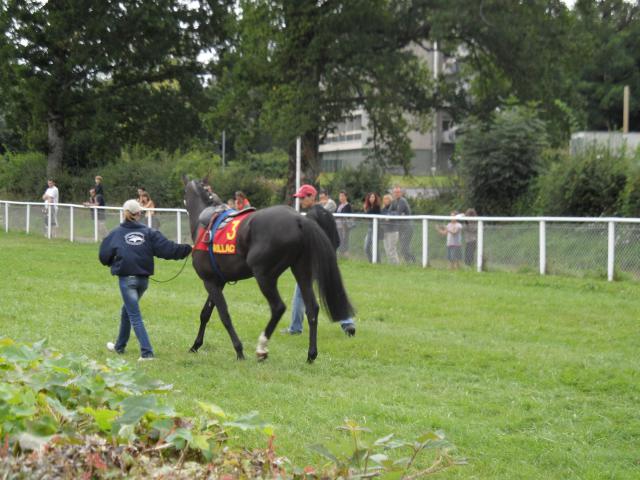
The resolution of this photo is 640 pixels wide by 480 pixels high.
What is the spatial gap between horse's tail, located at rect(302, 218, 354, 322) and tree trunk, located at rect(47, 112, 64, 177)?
3043cm

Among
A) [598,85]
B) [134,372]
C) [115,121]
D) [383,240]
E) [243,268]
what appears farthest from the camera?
[598,85]

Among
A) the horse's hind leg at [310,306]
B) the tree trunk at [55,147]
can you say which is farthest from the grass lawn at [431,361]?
the tree trunk at [55,147]

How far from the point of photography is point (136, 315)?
961 cm

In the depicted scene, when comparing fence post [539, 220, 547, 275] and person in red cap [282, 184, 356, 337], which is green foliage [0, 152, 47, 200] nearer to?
fence post [539, 220, 547, 275]

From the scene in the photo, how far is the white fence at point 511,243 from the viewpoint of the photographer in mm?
15977

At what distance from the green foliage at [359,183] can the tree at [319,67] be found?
1.81m

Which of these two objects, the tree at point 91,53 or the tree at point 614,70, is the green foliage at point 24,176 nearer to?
the tree at point 91,53

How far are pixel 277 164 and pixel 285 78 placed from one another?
31.4 metres

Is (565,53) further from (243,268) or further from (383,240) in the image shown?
(243,268)

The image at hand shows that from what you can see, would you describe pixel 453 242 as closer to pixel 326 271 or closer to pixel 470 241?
pixel 470 241

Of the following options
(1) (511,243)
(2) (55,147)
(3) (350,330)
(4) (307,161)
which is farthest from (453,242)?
(2) (55,147)

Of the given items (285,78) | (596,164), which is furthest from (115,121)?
(596,164)

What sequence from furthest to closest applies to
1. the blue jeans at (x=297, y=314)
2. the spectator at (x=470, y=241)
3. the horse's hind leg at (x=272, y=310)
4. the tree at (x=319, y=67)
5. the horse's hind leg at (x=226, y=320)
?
the tree at (x=319, y=67) → the spectator at (x=470, y=241) → the blue jeans at (x=297, y=314) → the horse's hind leg at (x=226, y=320) → the horse's hind leg at (x=272, y=310)

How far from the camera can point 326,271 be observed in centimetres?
936
